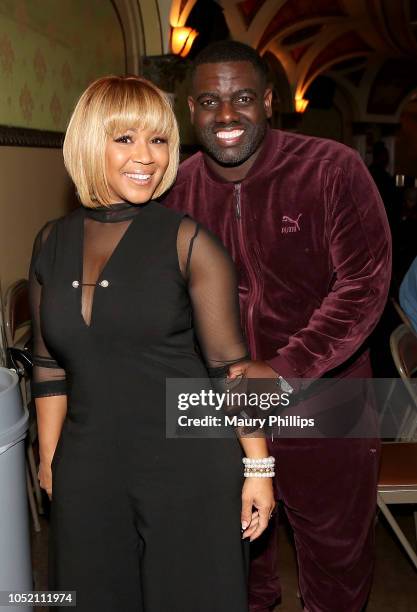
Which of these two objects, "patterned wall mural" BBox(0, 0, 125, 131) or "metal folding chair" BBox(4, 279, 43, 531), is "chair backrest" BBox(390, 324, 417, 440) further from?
"patterned wall mural" BBox(0, 0, 125, 131)

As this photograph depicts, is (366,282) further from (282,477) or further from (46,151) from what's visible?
(46,151)

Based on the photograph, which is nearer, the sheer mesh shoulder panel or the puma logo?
the sheer mesh shoulder panel

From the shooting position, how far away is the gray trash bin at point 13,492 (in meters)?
1.78

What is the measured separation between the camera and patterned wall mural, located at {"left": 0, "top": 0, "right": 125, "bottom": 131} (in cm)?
387

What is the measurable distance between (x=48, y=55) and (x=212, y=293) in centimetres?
338

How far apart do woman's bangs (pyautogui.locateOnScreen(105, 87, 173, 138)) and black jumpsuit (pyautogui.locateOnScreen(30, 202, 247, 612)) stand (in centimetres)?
17

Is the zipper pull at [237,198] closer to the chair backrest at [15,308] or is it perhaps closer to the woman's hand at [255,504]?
the woman's hand at [255,504]

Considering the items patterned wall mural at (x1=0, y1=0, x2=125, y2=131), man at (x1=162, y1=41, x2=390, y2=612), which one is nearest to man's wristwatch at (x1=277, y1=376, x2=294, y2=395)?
man at (x1=162, y1=41, x2=390, y2=612)

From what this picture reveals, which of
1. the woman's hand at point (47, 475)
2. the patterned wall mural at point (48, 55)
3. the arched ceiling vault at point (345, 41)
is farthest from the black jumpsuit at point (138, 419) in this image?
the arched ceiling vault at point (345, 41)

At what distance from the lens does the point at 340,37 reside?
485 inches

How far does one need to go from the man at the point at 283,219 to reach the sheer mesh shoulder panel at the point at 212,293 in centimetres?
21

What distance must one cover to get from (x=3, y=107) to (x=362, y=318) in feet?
8.79

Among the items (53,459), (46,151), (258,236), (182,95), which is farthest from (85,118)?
(182,95)

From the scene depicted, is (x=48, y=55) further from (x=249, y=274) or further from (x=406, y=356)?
(x=249, y=274)
